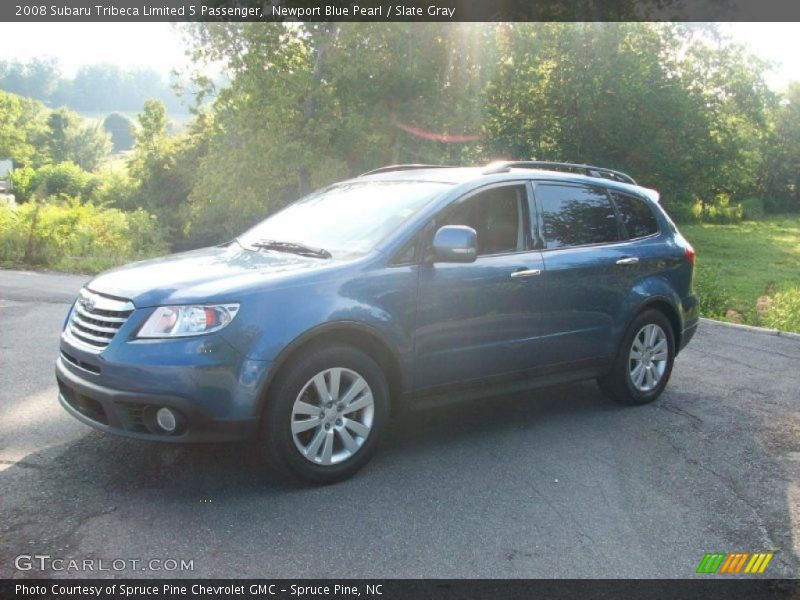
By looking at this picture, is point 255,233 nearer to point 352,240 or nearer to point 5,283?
point 352,240

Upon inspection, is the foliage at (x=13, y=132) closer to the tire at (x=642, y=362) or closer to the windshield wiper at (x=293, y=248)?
the windshield wiper at (x=293, y=248)

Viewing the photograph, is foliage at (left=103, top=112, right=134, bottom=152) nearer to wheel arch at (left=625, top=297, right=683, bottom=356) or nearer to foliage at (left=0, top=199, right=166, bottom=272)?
foliage at (left=0, top=199, right=166, bottom=272)

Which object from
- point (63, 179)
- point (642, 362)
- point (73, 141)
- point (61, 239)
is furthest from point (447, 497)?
point (73, 141)

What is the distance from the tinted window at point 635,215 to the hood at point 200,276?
112 inches

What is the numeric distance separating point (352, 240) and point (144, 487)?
1.92 meters

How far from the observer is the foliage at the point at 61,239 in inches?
654

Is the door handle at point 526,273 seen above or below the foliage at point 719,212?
above

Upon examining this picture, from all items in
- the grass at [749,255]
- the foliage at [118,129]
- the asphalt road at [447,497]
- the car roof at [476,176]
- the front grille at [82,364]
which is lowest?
the grass at [749,255]

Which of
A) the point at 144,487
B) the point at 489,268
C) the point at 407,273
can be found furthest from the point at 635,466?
the point at 144,487

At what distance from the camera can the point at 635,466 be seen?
497 cm

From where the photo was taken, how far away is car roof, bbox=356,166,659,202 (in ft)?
17.7

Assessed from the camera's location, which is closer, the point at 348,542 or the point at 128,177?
the point at 348,542

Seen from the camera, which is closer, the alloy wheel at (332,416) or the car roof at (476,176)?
the alloy wheel at (332,416)

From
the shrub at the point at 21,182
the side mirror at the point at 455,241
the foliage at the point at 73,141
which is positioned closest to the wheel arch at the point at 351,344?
Answer: the side mirror at the point at 455,241
